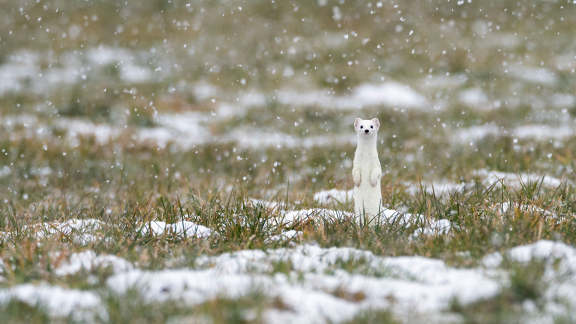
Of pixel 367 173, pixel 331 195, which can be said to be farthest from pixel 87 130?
pixel 367 173

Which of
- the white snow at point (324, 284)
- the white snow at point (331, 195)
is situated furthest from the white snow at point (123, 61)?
the white snow at point (324, 284)

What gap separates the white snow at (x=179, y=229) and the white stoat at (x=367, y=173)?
100cm

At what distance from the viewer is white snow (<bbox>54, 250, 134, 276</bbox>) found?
2.90 metres

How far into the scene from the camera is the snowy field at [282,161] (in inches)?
101

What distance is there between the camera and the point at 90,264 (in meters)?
2.99

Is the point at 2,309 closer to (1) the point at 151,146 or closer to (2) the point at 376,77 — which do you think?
(1) the point at 151,146

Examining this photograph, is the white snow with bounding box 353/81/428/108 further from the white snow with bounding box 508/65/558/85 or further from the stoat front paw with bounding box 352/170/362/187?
the stoat front paw with bounding box 352/170/362/187

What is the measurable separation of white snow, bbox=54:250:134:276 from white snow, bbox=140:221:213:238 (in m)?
0.56

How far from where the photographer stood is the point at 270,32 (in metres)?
11.5

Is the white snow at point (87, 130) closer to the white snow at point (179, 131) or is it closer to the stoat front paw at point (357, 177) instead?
the white snow at point (179, 131)

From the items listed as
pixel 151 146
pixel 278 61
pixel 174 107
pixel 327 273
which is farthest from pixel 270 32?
pixel 327 273

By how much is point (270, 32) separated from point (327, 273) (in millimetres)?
9210

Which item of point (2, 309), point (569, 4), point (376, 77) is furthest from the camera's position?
point (569, 4)

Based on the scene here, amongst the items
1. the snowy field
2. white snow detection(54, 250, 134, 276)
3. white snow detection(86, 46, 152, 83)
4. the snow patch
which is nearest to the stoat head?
the snowy field
